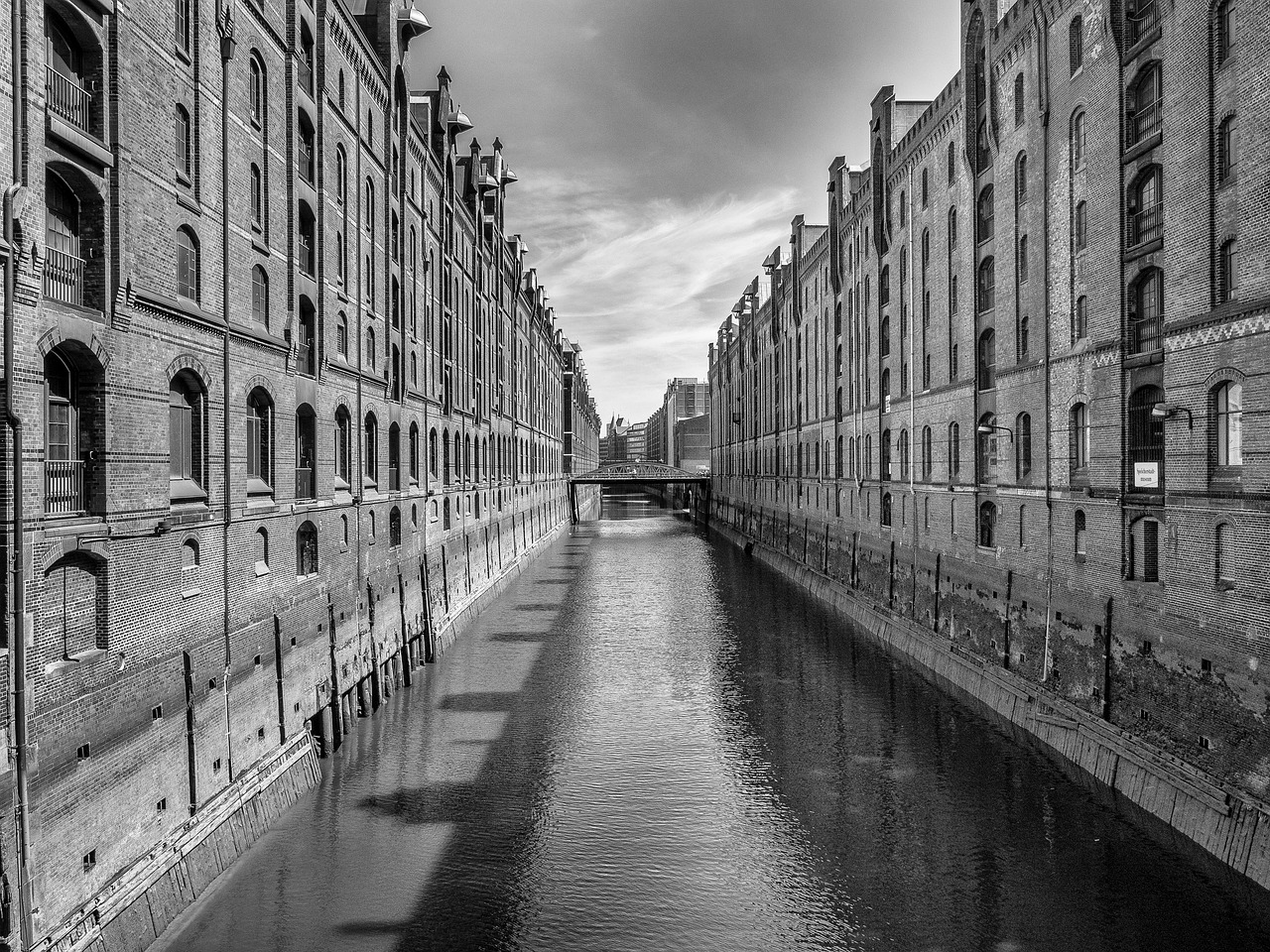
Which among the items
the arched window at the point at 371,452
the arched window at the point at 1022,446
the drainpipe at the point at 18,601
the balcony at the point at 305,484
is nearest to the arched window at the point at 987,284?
the arched window at the point at 1022,446

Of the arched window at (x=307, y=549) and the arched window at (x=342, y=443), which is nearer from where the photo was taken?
the arched window at (x=307, y=549)

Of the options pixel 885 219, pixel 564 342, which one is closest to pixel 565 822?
pixel 885 219

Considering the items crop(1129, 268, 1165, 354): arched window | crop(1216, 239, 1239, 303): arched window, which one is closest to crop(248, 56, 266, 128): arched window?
crop(1216, 239, 1239, 303): arched window

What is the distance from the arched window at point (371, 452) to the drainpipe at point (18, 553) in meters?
13.0

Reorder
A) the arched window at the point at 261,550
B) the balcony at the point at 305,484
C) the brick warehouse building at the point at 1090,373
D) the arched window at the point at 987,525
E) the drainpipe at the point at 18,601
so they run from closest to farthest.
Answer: the drainpipe at the point at 18,601
the brick warehouse building at the point at 1090,373
the arched window at the point at 261,550
the balcony at the point at 305,484
the arched window at the point at 987,525

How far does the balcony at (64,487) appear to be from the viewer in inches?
385

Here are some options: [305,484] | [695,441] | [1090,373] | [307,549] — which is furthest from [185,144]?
[695,441]

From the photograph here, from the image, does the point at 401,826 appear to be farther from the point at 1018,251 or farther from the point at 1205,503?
the point at 1018,251

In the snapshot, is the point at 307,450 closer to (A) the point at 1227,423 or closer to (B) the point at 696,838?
(B) the point at 696,838

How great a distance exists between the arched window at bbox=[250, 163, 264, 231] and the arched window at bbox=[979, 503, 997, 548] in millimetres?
19260

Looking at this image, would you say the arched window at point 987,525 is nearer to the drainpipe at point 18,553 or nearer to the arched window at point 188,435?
the arched window at point 188,435

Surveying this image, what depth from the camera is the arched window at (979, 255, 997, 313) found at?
78.1 feet

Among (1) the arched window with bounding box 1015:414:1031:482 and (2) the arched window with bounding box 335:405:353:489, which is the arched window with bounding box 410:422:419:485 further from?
(1) the arched window with bounding box 1015:414:1031:482

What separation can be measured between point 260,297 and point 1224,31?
17568mm
